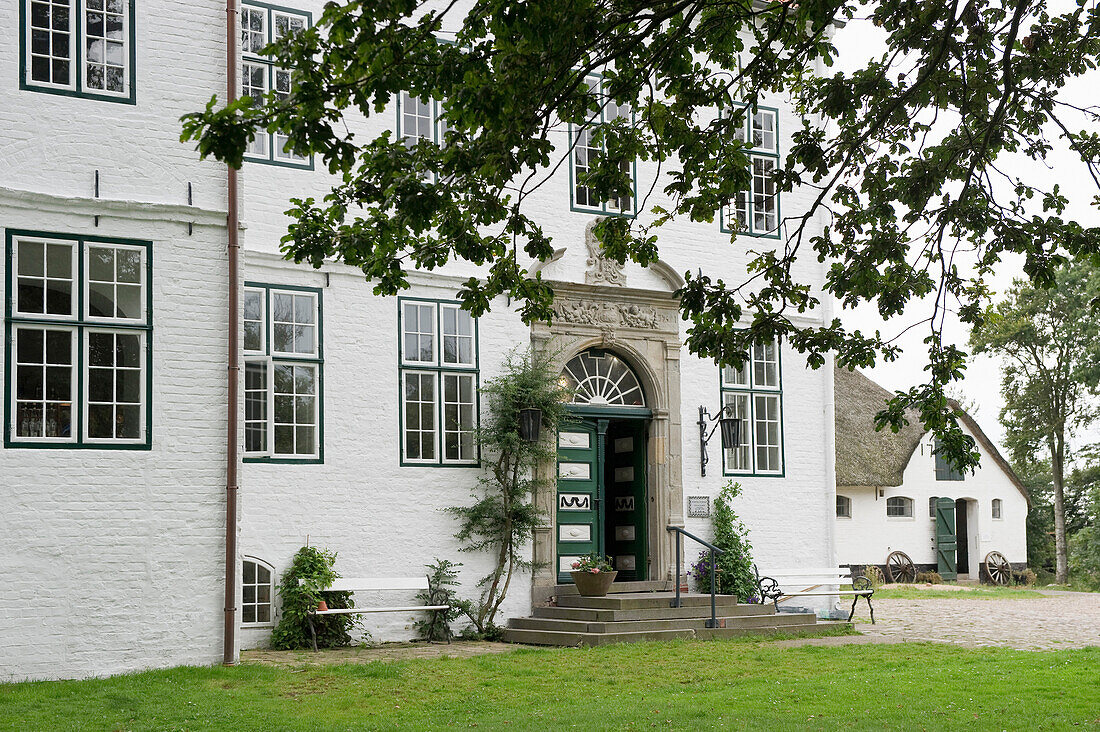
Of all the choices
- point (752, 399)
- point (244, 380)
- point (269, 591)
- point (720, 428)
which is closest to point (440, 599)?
point (269, 591)

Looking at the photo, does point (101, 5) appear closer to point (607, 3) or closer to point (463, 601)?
point (607, 3)

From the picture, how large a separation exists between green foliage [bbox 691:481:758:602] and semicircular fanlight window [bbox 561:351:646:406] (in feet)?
5.96

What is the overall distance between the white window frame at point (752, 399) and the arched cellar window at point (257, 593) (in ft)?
21.6

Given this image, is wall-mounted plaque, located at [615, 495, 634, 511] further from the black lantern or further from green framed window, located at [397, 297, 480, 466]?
green framed window, located at [397, 297, 480, 466]

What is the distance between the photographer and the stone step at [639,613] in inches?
530

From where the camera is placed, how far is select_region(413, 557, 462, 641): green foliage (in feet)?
43.9

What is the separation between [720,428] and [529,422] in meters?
3.37

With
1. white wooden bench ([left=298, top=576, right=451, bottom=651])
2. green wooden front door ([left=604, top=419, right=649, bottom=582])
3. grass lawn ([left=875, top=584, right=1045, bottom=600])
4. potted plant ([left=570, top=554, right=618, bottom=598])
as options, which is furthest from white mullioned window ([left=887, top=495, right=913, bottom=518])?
white wooden bench ([left=298, top=576, right=451, bottom=651])

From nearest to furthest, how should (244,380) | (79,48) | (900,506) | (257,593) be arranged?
(79,48), (244,380), (257,593), (900,506)

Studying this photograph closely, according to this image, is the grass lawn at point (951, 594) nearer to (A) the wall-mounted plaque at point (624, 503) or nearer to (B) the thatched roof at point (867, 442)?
(B) the thatched roof at point (867, 442)

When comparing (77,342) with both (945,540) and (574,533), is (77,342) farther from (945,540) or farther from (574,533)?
(945,540)

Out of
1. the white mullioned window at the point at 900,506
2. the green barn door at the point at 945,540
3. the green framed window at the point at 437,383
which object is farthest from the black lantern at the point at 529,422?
the green barn door at the point at 945,540

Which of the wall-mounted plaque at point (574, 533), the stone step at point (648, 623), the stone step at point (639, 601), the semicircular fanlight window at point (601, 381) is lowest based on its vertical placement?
the stone step at point (648, 623)

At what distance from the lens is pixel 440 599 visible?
13.5 m
